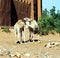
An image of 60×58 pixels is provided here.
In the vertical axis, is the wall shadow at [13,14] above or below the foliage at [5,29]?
above

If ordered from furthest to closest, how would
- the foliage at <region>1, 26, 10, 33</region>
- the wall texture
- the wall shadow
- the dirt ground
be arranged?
the wall shadow
the wall texture
the foliage at <region>1, 26, 10, 33</region>
the dirt ground

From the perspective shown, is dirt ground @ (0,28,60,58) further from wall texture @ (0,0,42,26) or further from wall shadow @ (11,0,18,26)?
wall shadow @ (11,0,18,26)

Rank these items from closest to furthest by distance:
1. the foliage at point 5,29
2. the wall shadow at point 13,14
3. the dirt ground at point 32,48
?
the dirt ground at point 32,48, the foliage at point 5,29, the wall shadow at point 13,14

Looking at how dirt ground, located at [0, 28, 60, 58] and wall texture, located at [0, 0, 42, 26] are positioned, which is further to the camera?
wall texture, located at [0, 0, 42, 26]

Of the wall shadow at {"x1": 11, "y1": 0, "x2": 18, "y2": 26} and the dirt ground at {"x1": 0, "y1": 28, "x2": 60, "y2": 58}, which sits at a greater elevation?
the wall shadow at {"x1": 11, "y1": 0, "x2": 18, "y2": 26}

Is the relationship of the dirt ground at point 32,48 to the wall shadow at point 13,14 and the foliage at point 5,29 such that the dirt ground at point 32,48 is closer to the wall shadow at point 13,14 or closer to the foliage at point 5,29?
the foliage at point 5,29

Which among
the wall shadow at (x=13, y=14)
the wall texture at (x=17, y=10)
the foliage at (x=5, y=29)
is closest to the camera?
the foliage at (x=5, y=29)

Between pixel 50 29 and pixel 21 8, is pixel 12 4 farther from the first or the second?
pixel 50 29

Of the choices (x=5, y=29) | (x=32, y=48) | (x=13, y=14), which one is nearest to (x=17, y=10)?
(x=13, y=14)

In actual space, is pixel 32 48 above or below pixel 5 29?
below

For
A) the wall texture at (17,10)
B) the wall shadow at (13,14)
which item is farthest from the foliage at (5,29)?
the wall shadow at (13,14)

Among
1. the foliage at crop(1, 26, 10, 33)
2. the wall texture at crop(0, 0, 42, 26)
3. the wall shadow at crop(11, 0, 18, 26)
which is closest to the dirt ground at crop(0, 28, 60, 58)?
the foliage at crop(1, 26, 10, 33)

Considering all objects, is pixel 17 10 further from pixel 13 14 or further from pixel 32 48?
pixel 32 48

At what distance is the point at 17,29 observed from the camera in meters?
18.1
